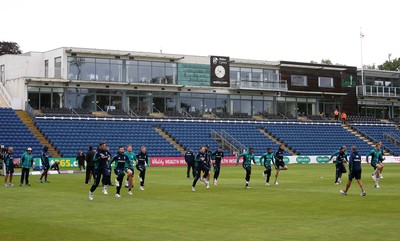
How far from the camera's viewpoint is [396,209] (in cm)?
2119

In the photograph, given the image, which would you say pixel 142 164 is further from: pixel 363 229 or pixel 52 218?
pixel 363 229

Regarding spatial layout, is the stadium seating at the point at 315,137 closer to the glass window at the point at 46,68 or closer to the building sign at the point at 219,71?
the building sign at the point at 219,71

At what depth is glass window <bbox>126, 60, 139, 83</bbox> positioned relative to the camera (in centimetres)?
7419

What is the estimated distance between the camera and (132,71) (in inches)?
2933

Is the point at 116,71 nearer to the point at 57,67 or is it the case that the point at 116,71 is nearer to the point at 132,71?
the point at 132,71

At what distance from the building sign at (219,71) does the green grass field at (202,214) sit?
4967cm

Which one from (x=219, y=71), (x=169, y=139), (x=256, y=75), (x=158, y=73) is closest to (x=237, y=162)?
(x=169, y=139)

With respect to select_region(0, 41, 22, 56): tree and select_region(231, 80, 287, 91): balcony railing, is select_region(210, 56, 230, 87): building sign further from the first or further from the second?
select_region(0, 41, 22, 56): tree

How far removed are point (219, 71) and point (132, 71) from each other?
1184cm

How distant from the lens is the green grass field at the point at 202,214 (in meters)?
15.7

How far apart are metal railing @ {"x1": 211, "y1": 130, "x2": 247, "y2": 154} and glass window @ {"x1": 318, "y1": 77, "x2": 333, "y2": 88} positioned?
21802 mm

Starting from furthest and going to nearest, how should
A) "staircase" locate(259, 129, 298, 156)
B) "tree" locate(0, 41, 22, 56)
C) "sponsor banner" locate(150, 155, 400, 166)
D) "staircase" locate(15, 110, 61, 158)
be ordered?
1. "tree" locate(0, 41, 22, 56)
2. "staircase" locate(259, 129, 298, 156)
3. "sponsor banner" locate(150, 155, 400, 166)
4. "staircase" locate(15, 110, 61, 158)

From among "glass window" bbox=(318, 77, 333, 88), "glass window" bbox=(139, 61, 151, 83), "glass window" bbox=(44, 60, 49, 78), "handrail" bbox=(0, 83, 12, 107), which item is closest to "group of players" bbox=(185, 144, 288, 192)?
"handrail" bbox=(0, 83, 12, 107)

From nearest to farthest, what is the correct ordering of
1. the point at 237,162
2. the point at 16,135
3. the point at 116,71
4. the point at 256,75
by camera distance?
the point at 237,162, the point at 16,135, the point at 116,71, the point at 256,75
